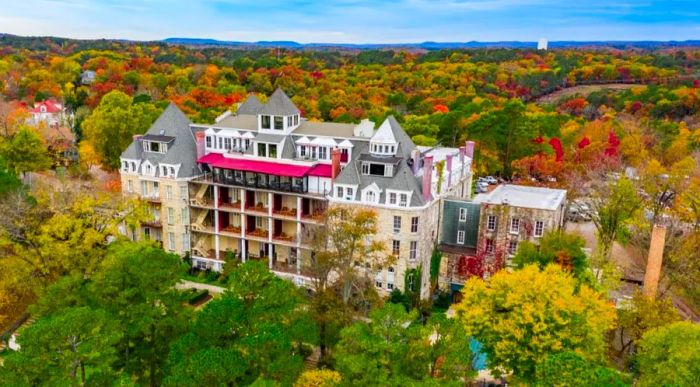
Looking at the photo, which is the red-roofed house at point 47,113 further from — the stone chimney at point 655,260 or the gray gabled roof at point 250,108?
the stone chimney at point 655,260

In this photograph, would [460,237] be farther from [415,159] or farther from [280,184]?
[280,184]

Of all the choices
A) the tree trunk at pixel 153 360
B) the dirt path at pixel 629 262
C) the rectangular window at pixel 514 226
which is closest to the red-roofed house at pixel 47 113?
the tree trunk at pixel 153 360

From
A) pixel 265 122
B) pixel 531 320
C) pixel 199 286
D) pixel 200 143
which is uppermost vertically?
pixel 265 122

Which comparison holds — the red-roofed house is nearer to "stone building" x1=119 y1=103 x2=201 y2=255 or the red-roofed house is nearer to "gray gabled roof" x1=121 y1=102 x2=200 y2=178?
"gray gabled roof" x1=121 y1=102 x2=200 y2=178

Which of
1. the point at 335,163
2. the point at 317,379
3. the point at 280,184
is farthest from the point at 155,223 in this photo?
the point at 317,379

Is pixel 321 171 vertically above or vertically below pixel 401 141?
below

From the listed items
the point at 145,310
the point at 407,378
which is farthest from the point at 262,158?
the point at 407,378
